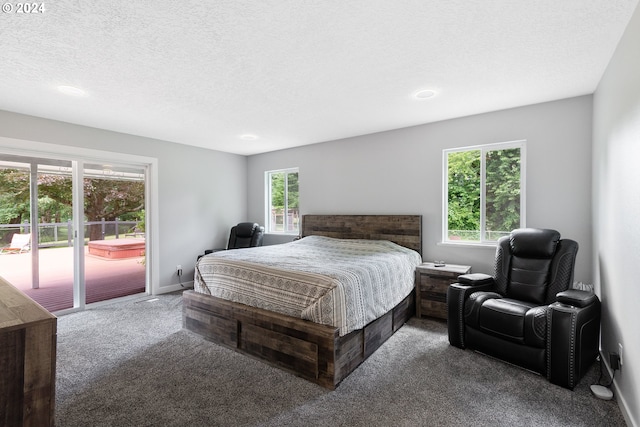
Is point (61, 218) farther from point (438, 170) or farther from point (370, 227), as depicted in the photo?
point (438, 170)

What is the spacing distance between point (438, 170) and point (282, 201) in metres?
2.97

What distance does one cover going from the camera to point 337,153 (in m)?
4.96

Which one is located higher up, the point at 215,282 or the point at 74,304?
the point at 215,282

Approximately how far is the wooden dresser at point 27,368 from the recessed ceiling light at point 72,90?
2460 millimetres

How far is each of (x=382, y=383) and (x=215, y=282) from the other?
1.85m

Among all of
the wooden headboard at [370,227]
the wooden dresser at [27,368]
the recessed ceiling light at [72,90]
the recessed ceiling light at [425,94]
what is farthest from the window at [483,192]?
the recessed ceiling light at [72,90]

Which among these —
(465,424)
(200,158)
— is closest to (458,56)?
(465,424)

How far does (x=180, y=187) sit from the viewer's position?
16.6 feet

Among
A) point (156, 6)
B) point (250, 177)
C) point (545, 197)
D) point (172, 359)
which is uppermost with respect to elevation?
point (156, 6)

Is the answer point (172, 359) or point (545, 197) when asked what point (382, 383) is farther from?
point (545, 197)

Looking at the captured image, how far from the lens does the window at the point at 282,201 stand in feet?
18.6

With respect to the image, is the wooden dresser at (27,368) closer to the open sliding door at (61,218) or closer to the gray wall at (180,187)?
the open sliding door at (61,218)

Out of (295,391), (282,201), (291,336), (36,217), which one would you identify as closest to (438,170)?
(291,336)

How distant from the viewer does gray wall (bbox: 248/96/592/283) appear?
10.3 ft
